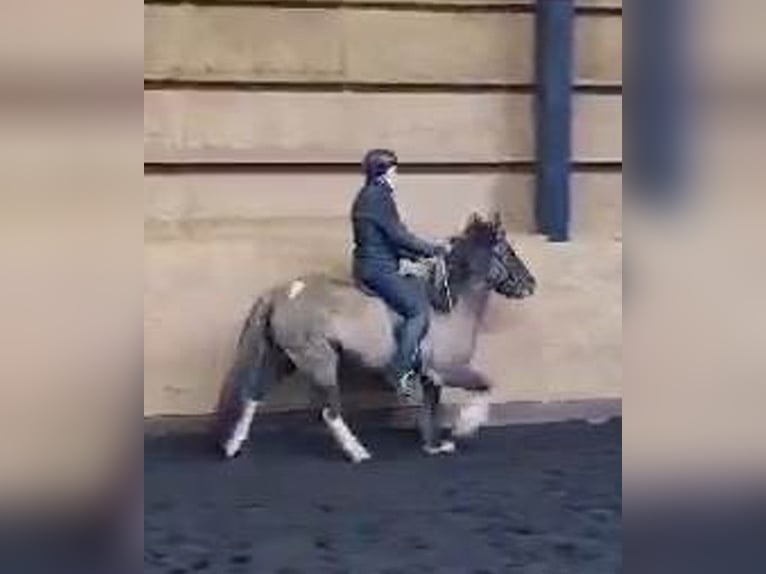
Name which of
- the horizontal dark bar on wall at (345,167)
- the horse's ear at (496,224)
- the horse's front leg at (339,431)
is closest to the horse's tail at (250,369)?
the horse's front leg at (339,431)

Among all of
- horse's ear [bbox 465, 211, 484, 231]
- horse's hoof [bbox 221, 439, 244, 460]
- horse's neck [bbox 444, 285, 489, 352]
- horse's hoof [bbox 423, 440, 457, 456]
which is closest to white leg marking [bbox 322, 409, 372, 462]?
horse's hoof [bbox 423, 440, 457, 456]

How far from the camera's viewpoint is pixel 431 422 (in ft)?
25.2

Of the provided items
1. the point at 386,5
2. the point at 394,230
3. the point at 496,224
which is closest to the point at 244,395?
the point at 394,230

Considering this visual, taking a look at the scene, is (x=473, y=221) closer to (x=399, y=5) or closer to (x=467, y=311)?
(x=467, y=311)

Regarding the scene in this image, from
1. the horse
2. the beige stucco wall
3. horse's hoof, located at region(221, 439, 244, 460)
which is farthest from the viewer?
the beige stucco wall

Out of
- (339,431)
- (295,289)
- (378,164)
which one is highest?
(378,164)

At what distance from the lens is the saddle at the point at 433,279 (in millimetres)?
7645

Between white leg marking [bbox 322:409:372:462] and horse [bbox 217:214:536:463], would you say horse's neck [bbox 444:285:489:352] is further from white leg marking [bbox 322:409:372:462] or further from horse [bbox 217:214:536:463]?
white leg marking [bbox 322:409:372:462]

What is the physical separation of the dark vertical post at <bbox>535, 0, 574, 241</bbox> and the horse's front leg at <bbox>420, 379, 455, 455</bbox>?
131 cm

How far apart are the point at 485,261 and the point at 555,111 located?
1.30 m

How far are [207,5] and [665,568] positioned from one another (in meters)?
7.61

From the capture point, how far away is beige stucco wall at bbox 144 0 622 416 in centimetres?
812

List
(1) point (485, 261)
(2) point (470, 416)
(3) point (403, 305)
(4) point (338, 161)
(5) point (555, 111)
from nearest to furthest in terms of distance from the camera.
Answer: (3) point (403, 305) → (1) point (485, 261) → (2) point (470, 416) → (4) point (338, 161) → (5) point (555, 111)

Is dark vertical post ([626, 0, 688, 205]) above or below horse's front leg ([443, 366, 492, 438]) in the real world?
above
